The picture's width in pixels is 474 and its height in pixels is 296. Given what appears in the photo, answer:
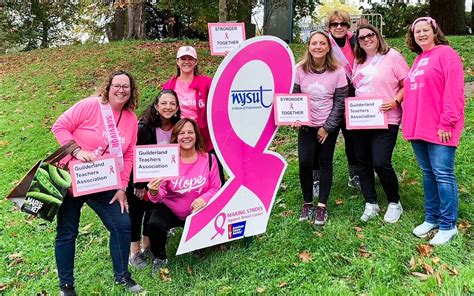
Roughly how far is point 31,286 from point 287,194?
2.96 metres

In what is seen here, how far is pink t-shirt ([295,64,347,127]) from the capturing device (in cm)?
432

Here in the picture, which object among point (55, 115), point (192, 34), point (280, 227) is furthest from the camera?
point (192, 34)

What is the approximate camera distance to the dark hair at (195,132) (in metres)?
3.95

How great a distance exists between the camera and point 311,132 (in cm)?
443

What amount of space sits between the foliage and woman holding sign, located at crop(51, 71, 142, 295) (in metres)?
15.8

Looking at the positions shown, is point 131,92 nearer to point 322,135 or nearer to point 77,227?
point 77,227

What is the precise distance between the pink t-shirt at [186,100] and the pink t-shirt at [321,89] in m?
1.06

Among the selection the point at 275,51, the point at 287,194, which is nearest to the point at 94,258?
the point at 287,194

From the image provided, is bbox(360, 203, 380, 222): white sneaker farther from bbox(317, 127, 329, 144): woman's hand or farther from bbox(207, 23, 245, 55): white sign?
bbox(207, 23, 245, 55): white sign

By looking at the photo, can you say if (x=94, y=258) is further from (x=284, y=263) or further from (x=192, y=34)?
(x=192, y=34)

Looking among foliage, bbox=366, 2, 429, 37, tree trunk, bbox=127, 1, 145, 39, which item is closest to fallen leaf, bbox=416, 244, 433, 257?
foliage, bbox=366, 2, 429, 37

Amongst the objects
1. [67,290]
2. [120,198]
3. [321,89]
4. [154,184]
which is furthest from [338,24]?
[67,290]

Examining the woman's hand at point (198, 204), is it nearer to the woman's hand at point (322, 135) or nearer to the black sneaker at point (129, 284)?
the black sneaker at point (129, 284)

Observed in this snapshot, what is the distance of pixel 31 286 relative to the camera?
4312mm
